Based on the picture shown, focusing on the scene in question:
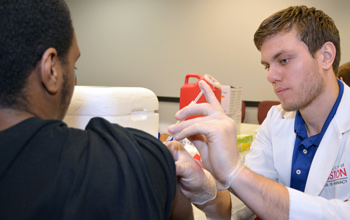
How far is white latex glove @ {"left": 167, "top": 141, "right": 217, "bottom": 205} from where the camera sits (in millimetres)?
844

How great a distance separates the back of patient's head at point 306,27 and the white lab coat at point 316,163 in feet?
0.79

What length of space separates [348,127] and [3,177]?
116 centimetres

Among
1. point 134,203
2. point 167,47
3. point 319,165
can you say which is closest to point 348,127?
point 319,165

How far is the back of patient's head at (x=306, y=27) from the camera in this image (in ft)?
3.90

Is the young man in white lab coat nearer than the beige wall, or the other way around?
the young man in white lab coat

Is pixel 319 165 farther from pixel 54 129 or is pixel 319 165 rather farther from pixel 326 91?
pixel 54 129

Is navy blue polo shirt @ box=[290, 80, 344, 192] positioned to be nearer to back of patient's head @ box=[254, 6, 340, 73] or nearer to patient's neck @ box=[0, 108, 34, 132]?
back of patient's head @ box=[254, 6, 340, 73]

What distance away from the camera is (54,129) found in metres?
0.47

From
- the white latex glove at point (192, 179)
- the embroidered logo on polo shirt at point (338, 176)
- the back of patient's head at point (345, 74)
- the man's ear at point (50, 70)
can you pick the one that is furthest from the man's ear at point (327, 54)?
the man's ear at point (50, 70)

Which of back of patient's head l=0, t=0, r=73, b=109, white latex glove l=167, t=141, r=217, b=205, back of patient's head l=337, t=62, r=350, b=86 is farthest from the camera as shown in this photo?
back of patient's head l=337, t=62, r=350, b=86

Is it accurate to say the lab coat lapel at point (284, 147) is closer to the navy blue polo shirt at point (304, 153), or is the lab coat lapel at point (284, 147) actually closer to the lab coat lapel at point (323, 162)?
the navy blue polo shirt at point (304, 153)

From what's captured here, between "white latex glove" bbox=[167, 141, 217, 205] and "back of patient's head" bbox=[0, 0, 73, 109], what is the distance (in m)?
0.49

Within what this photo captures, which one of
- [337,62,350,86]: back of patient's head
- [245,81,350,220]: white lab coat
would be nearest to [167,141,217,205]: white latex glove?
[245,81,350,220]: white lab coat

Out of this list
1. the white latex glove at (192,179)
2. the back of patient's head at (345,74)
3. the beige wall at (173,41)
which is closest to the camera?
the white latex glove at (192,179)
